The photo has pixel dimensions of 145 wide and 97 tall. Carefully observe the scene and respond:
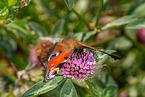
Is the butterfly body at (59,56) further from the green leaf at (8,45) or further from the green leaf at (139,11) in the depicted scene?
the green leaf at (8,45)

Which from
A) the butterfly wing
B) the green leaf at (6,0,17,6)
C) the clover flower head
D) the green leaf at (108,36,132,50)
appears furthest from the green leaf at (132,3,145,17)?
the green leaf at (6,0,17,6)

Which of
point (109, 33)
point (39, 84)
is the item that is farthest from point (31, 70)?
point (109, 33)

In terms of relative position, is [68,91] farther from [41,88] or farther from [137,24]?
[137,24]

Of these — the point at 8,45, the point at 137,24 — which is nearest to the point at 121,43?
the point at 137,24

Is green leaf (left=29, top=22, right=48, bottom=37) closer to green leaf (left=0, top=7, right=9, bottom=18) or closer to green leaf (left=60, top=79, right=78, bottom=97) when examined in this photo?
green leaf (left=0, top=7, right=9, bottom=18)

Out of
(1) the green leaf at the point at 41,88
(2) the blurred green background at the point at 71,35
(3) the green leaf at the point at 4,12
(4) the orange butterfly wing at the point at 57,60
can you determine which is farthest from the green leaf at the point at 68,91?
(3) the green leaf at the point at 4,12
